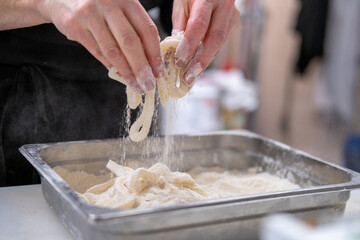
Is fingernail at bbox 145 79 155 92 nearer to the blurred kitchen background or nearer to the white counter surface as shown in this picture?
the white counter surface

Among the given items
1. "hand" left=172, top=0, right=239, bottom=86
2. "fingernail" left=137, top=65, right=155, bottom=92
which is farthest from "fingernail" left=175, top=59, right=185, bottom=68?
"fingernail" left=137, top=65, right=155, bottom=92

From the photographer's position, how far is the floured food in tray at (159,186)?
0.89 metres

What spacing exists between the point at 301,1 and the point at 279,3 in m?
0.43

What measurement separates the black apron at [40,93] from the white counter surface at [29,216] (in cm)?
16

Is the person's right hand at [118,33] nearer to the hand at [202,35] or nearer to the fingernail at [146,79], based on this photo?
the fingernail at [146,79]

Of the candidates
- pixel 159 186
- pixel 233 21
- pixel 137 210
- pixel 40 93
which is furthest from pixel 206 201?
pixel 40 93

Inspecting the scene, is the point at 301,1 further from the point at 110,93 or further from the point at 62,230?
the point at 62,230


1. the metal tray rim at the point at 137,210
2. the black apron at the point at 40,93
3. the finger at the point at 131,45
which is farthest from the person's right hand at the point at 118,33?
the black apron at the point at 40,93

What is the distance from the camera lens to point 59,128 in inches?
51.1

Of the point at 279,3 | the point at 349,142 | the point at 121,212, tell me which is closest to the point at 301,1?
the point at 279,3

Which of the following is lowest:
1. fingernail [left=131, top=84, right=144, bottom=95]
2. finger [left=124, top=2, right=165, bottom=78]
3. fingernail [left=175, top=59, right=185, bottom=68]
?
fingernail [left=131, top=84, right=144, bottom=95]

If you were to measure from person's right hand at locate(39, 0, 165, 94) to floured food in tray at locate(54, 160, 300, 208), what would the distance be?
0.67 feet

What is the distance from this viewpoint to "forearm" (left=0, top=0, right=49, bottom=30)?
3.41 ft

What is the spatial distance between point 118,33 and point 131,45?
0.11ft
